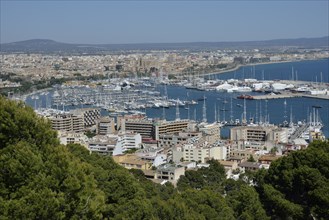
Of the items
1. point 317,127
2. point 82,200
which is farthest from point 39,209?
point 317,127

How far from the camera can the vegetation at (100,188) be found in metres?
2.84

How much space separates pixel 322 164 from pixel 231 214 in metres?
0.86

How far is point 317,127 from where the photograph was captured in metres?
15.9

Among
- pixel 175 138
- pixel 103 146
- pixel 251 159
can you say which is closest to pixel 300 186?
pixel 251 159

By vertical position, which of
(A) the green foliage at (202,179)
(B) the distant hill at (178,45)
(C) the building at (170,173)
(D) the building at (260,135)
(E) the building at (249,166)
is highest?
(B) the distant hill at (178,45)

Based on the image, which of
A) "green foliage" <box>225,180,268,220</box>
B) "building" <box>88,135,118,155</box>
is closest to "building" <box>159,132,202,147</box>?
"building" <box>88,135,118,155</box>

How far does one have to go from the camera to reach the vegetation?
2842 mm

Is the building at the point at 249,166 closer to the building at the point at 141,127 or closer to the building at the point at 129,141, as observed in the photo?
the building at the point at 129,141

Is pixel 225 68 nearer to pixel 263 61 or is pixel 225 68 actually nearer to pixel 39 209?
pixel 263 61

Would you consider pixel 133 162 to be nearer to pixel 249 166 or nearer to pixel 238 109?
pixel 249 166

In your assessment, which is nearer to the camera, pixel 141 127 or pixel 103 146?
pixel 103 146

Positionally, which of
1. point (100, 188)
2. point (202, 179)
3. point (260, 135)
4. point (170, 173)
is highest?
point (100, 188)

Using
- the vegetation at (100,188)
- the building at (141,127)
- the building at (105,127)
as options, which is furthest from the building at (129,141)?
the vegetation at (100,188)

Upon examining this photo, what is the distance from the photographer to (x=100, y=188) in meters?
4.28
